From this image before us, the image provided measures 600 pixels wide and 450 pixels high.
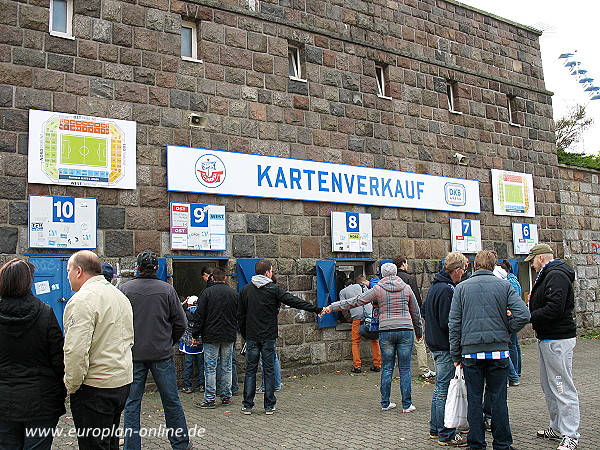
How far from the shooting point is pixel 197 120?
9.95 m

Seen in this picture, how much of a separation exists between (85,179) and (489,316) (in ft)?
19.3

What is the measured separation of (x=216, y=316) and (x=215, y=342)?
13.0 inches

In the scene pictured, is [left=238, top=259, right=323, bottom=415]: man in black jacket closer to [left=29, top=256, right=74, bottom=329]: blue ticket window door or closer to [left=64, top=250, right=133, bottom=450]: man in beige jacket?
[left=29, top=256, right=74, bottom=329]: blue ticket window door

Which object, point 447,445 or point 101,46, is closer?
point 447,445

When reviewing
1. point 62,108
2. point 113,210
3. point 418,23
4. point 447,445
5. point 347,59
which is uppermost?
point 418,23

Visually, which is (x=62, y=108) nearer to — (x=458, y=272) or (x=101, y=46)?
(x=101, y=46)

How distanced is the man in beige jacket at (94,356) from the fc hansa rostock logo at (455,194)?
1005cm

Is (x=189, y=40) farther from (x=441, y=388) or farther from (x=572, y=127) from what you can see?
(x=572, y=127)

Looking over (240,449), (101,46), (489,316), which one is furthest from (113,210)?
(489,316)

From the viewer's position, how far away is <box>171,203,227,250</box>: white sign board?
9438mm

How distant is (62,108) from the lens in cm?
870

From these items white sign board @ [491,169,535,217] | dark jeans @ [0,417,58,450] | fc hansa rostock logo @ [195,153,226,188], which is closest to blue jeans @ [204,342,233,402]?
fc hansa rostock logo @ [195,153,226,188]

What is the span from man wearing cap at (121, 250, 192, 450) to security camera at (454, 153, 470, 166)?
9509 millimetres

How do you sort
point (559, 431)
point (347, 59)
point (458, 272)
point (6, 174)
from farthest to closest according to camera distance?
1. point (347, 59)
2. point (6, 174)
3. point (458, 272)
4. point (559, 431)
